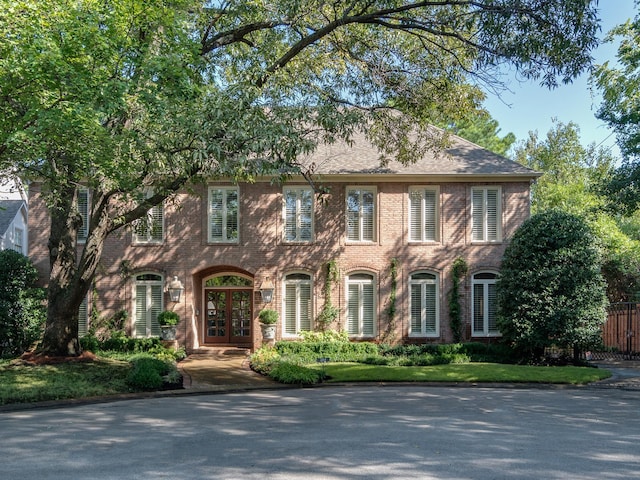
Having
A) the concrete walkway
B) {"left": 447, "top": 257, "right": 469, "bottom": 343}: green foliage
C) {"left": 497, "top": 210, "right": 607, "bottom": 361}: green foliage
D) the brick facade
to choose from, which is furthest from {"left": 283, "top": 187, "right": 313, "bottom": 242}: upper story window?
{"left": 497, "top": 210, "right": 607, "bottom": 361}: green foliage

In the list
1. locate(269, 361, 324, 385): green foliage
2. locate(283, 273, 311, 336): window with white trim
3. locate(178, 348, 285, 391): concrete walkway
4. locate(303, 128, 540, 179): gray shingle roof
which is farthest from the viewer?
locate(283, 273, 311, 336): window with white trim

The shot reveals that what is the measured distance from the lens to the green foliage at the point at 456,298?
18406mm

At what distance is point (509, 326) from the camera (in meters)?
16.7

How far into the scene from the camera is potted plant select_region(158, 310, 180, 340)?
699 inches

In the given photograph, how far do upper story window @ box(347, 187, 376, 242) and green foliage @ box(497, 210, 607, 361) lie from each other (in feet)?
16.1

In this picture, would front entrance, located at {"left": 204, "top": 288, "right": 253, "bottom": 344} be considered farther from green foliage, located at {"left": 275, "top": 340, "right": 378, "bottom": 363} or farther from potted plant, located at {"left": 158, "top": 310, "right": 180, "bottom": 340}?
green foliage, located at {"left": 275, "top": 340, "right": 378, "bottom": 363}

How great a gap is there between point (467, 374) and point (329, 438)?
8049 millimetres

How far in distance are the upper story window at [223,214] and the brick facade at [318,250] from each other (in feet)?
0.70

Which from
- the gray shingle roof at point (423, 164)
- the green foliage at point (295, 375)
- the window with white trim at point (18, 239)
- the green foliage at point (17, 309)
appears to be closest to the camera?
the green foliage at point (295, 375)

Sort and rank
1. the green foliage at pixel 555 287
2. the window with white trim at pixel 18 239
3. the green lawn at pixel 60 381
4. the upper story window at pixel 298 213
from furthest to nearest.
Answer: the window with white trim at pixel 18 239 < the upper story window at pixel 298 213 < the green foliage at pixel 555 287 < the green lawn at pixel 60 381

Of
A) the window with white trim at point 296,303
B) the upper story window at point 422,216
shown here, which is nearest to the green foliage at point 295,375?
the window with white trim at point 296,303

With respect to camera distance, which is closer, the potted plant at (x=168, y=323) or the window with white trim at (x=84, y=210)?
the potted plant at (x=168, y=323)

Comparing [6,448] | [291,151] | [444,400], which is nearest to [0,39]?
Answer: [291,151]

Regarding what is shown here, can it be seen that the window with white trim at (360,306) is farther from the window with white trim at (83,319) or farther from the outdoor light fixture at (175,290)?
the window with white trim at (83,319)
